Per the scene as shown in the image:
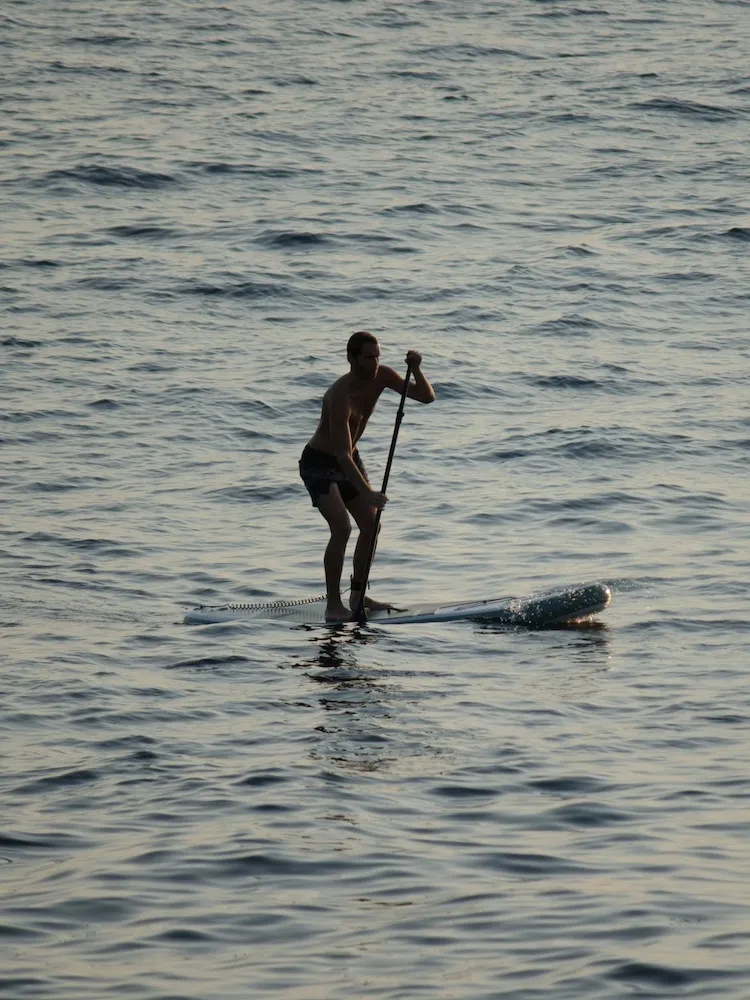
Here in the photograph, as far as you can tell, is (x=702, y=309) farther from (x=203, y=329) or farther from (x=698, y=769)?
(x=698, y=769)

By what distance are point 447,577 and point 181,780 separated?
4847 millimetres

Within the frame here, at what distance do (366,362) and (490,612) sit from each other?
1.88m

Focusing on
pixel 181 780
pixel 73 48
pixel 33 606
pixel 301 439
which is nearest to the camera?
pixel 181 780

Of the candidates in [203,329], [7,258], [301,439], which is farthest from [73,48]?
[301,439]

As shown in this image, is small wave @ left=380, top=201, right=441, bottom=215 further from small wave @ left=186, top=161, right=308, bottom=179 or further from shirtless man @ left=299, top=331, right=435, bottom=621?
shirtless man @ left=299, top=331, right=435, bottom=621

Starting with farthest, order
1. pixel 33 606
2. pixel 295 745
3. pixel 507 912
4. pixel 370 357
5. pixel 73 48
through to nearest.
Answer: pixel 73 48 < pixel 33 606 < pixel 370 357 < pixel 295 745 < pixel 507 912

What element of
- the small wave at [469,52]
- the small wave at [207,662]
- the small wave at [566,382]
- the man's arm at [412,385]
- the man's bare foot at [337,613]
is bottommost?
the small wave at [207,662]

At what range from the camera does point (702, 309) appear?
22.1 metres

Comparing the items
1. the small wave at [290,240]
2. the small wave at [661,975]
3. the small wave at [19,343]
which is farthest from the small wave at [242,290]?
the small wave at [661,975]

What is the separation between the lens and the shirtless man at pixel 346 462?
10.0 meters

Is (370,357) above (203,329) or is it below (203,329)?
above

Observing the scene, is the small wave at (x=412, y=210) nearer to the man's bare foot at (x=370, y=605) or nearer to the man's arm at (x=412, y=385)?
the man's arm at (x=412, y=385)

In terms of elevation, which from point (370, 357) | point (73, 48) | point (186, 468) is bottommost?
point (186, 468)

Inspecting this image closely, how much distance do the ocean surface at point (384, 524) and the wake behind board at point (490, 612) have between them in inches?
7.0
